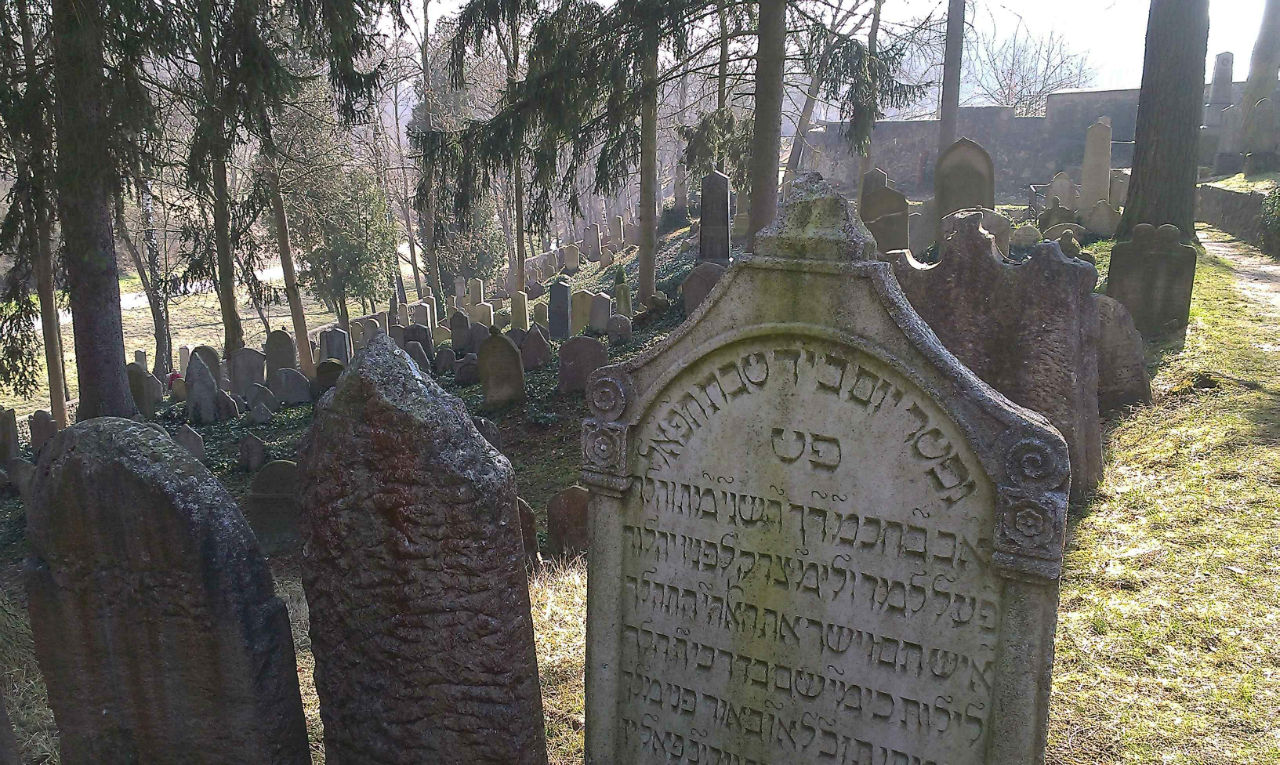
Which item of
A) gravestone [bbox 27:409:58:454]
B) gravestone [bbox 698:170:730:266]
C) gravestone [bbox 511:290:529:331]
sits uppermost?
gravestone [bbox 698:170:730:266]

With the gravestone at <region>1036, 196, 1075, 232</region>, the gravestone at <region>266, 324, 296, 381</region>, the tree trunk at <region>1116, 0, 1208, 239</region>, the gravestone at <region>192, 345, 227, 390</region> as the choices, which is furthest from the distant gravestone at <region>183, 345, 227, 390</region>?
the gravestone at <region>1036, 196, 1075, 232</region>

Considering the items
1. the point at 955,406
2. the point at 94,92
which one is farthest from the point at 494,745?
the point at 94,92

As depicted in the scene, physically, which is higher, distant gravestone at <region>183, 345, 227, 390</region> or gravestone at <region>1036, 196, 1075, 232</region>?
gravestone at <region>1036, 196, 1075, 232</region>

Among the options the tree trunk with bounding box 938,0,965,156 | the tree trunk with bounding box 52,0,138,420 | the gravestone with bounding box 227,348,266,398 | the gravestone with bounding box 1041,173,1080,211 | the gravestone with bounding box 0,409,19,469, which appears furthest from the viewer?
the tree trunk with bounding box 938,0,965,156

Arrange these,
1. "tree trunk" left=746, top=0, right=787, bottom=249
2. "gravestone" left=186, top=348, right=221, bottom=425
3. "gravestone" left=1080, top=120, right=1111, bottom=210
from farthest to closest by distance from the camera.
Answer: "gravestone" left=1080, top=120, right=1111, bottom=210 < "gravestone" left=186, top=348, right=221, bottom=425 < "tree trunk" left=746, top=0, right=787, bottom=249

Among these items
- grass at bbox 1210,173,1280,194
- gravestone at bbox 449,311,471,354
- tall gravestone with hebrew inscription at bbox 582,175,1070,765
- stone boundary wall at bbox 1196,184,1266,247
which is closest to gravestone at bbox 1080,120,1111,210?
stone boundary wall at bbox 1196,184,1266,247

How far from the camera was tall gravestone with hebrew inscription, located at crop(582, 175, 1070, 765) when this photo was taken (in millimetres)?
2824

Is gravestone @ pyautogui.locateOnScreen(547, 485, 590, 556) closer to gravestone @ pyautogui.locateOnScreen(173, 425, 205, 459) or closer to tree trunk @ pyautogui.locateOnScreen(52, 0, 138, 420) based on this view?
tree trunk @ pyautogui.locateOnScreen(52, 0, 138, 420)

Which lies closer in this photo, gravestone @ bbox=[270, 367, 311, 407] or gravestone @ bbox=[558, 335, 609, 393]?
gravestone @ bbox=[558, 335, 609, 393]

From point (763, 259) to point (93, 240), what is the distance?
8.35 m

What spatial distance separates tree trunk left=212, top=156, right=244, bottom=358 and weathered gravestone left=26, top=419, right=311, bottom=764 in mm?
7513

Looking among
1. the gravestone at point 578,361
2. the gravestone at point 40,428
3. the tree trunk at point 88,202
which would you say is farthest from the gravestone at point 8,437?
the gravestone at point 578,361

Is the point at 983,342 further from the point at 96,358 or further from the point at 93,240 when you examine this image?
the point at 96,358

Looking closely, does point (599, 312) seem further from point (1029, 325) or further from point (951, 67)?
point (951, 67)
